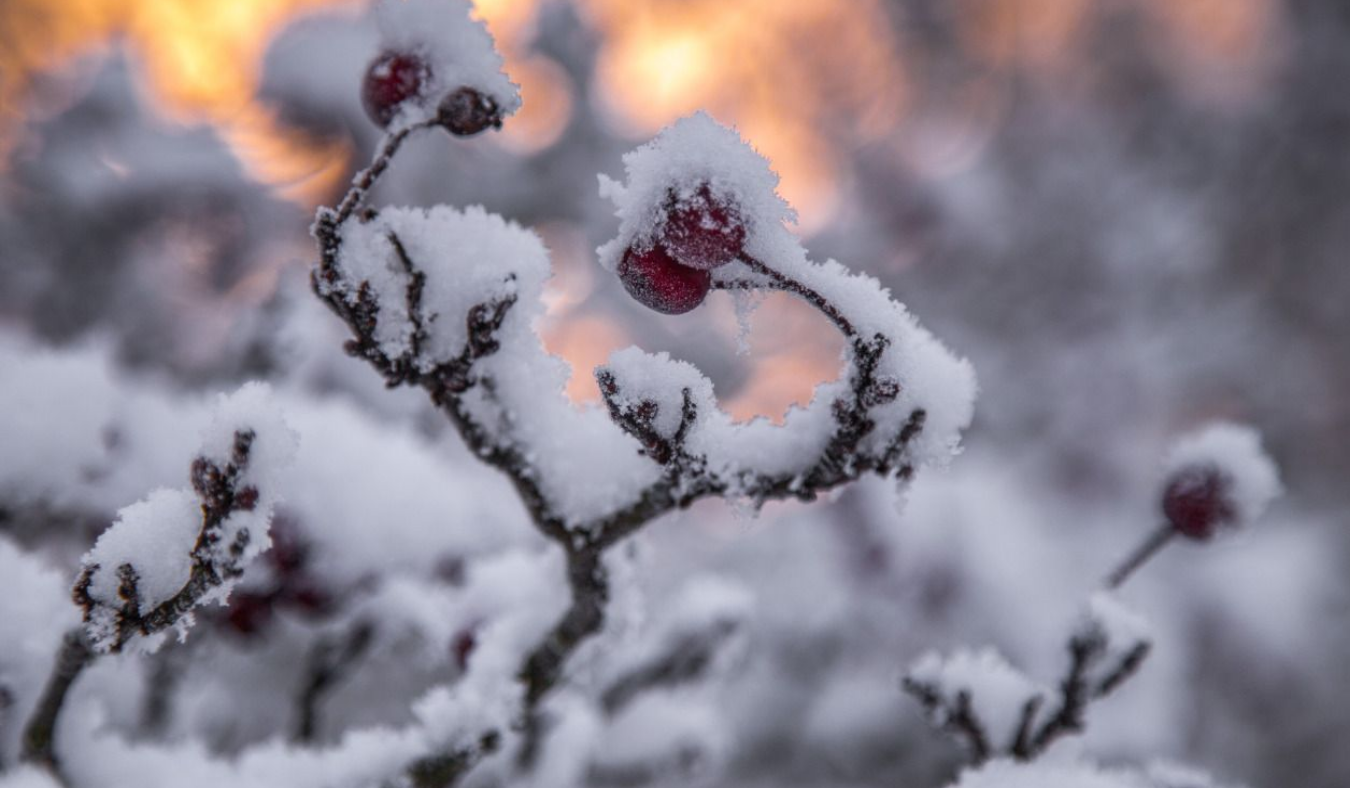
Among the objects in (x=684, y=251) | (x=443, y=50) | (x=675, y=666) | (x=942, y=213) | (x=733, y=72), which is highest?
(x=733, y=72)

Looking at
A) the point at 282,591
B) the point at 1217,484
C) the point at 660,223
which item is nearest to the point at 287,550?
the point at 282,591

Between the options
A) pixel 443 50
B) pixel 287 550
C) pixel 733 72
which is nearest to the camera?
pixel 443 50

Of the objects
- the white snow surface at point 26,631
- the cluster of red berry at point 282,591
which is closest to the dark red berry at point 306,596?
the cluster of red berry at point 282,591

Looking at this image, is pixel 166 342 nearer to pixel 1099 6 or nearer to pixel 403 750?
pixel 403 750

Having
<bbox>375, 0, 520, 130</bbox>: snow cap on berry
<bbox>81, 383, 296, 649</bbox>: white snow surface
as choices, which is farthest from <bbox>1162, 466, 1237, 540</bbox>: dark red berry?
<bbox>81, 383, 296, 649</bbox>: white snow surface

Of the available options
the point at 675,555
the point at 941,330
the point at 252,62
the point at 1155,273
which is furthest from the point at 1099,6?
the point at 252,62

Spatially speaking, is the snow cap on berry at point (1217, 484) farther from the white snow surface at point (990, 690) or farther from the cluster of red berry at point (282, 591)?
the cluster of red berry at point (282, 591)

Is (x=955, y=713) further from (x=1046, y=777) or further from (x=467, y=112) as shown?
(x=467, y=112)
